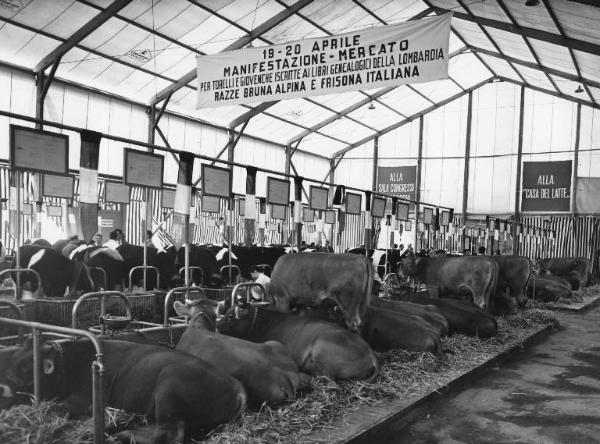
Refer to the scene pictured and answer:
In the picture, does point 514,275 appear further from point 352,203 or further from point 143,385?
point 143,385

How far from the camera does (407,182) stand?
3044 cm

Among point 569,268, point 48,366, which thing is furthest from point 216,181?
point 569,268

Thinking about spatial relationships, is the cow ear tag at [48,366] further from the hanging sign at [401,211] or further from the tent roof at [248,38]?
the tent roof at [248,38]

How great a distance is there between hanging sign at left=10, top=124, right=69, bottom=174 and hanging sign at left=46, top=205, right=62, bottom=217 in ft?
26.6

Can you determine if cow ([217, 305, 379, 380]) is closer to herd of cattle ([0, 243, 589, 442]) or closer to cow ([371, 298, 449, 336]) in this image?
herd of cattle ([0, 243, 589, 442])

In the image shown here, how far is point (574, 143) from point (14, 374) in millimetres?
26942

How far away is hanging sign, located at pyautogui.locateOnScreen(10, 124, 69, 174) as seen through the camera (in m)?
4.36

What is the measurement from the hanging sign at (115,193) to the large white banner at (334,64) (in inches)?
74.2

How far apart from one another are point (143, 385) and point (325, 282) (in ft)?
10.7

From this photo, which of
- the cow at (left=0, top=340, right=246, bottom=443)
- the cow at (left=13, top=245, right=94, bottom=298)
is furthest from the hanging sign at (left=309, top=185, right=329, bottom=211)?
the cow at (left=0, top=340, right=246, bottom=443)

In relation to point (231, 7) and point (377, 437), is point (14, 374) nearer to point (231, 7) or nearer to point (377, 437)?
point (377, 437)

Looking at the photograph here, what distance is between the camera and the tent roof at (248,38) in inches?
594

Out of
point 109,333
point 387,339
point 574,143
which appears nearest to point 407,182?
point 574,143

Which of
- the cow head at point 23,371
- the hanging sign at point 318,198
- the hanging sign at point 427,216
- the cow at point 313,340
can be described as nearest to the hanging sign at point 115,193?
the hanging sign at point 318,198
